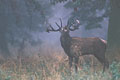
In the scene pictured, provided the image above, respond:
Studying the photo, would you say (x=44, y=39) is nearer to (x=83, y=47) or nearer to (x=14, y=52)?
(x=14, y=52)

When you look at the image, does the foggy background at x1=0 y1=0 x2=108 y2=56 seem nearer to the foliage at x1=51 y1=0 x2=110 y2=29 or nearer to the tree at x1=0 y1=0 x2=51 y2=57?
the tree at x1=0 y1=0 x2=51 y2=57

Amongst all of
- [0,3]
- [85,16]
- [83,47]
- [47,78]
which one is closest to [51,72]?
[47,78]

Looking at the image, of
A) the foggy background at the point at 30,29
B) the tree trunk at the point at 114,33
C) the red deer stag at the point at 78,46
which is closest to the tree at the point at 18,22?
the foggy background at the point at 30,29

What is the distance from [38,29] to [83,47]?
7.01 metres

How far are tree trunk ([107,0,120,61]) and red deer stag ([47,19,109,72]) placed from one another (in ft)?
2.32

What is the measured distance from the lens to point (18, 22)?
18562 millimetres

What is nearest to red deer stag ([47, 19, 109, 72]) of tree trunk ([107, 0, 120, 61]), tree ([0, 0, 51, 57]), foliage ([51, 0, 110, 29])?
tree trunk ([107, 0, 120, 61])

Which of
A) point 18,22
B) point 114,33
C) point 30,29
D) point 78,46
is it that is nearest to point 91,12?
point 30,29

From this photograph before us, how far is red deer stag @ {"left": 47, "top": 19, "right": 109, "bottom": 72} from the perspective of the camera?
40.3ft

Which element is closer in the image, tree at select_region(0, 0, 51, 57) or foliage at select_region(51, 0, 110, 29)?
foliage at select_region(51, 0, 110, 29)

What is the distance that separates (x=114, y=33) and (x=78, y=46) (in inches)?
52.1

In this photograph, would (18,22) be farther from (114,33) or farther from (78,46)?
(114,33)

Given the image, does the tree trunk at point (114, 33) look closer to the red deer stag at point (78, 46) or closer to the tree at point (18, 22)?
the red deer stag at point (78, 46)

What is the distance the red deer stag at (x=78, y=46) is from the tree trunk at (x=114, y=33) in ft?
2.32
